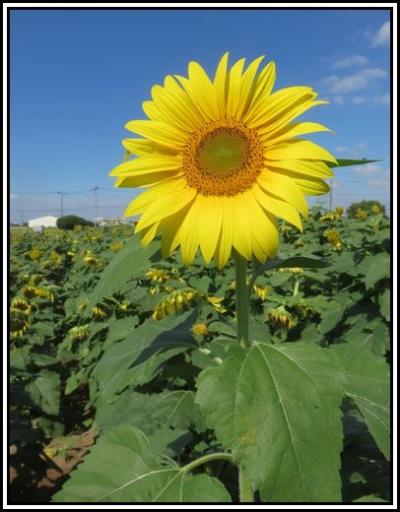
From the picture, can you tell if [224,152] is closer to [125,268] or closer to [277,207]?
[277,207]

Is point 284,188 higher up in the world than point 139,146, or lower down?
lower down

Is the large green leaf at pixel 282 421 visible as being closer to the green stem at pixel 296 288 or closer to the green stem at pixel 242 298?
the green stem at pixel 242 298

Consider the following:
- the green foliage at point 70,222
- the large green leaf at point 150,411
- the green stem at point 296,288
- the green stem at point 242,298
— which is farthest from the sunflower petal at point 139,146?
the green foliage at point 70,222

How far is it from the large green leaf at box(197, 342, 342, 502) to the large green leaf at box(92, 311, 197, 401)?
0.26 meters

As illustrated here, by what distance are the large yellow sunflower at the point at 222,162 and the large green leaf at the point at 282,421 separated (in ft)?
0.91

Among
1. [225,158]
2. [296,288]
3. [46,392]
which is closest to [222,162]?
[225,158]

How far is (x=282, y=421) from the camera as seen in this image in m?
1.05

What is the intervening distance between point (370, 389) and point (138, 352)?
0.64 m

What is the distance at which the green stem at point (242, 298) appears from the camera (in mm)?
1184

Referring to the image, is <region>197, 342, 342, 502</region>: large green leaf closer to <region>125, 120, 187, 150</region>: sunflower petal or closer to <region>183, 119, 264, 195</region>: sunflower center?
<region>183, 119, 264, 195</region>: sunflower center

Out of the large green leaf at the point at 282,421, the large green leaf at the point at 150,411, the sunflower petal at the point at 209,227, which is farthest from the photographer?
the large green leaf at the point at 150,411

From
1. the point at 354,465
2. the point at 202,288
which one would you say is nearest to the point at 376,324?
the point at 202,288

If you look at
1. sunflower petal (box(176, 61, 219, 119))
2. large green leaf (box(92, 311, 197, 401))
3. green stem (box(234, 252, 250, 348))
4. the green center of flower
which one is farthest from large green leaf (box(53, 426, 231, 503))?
sunflower petal (box(176, 61, 219, 119))

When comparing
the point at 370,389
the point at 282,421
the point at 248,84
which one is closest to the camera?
the point at 282,421
